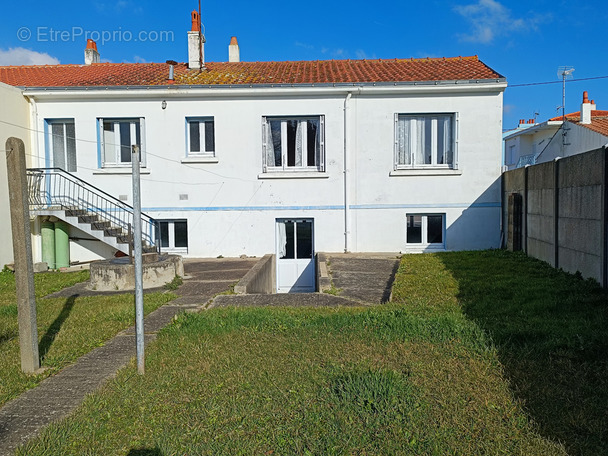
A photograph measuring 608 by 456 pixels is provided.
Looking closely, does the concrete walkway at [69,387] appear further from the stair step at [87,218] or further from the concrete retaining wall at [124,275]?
the stair step at [87,218]

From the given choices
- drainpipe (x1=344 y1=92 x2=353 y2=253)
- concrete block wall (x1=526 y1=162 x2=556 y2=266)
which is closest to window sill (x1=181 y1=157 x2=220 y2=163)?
drainpipe (x1=344 y1=92 x2=353 y2=253)

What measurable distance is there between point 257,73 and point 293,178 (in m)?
3.88

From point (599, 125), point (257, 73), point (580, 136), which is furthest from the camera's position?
point (599, 125)

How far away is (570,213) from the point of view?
28.9ft

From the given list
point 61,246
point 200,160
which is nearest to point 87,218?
point 61,246

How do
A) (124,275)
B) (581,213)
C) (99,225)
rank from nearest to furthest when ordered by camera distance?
1. (581,213)
2. (124,275)
3. (99,225)

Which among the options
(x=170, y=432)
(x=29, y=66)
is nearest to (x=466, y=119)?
(x=170, y=432)

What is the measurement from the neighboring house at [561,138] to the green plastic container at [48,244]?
17859 mm

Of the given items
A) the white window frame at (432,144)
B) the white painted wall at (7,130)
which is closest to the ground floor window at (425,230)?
the white window frame at (432,144)

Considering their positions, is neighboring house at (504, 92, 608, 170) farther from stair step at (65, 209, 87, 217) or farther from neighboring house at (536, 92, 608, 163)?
stair step at (65, 209, 87, 217)

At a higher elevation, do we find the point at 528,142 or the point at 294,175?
the point at 528,142

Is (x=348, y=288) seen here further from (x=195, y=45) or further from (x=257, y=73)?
(x=195, y=45)

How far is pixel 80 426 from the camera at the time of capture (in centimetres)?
382

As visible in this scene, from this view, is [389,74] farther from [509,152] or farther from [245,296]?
[509,152]
